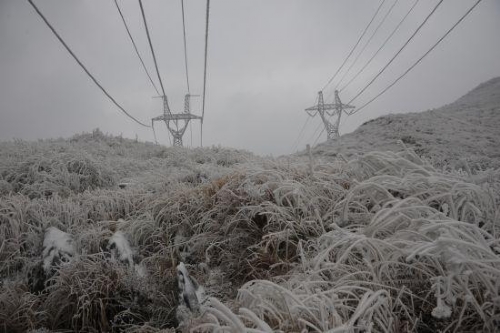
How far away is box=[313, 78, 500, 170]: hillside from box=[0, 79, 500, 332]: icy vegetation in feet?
7.43

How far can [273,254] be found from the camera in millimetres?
2609

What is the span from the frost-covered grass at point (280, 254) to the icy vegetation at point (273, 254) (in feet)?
0.04

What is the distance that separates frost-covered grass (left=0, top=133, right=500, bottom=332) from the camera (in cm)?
144

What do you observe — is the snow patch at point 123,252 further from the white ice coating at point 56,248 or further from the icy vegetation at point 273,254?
the white ice coating at point 56,248

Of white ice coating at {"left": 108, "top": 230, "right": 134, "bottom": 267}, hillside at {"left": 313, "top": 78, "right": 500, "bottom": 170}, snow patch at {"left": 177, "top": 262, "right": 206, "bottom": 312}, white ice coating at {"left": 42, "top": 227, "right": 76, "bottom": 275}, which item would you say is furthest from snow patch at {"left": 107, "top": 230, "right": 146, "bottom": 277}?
hillside at {"left": 313, "top": 78, "right": 500, "bottom": 170}

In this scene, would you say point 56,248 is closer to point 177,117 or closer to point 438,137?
point 438,137

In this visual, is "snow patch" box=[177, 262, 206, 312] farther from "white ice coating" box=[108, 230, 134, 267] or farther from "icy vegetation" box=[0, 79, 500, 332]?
"white ice coating" box=[108, 230, 134, 267]

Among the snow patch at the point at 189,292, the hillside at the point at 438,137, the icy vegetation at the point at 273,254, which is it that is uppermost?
the hillside at the point at 438,137

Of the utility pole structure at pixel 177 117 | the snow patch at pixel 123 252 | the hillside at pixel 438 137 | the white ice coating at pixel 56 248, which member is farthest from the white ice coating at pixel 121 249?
the utility pole structure at pixel 177 117

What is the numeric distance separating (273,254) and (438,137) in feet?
15.8

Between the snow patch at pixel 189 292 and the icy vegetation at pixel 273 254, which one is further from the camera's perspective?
the snow patch at pixel 189 292

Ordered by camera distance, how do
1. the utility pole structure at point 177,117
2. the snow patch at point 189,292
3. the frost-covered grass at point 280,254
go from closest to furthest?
1. the frost-covered grass at point 280,254
2. the snow patch at point 189,292
3. the utility pole structure at point 177,117

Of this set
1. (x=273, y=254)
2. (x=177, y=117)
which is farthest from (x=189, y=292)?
(x=177, y=117)

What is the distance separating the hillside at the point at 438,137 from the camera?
5121mm
